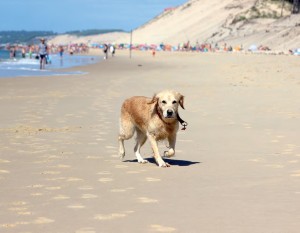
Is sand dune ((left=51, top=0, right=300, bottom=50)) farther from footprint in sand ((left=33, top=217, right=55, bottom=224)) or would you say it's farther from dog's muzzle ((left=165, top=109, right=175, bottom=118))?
footprint in sand ((left=33, top=217, right=55, bottom=224))

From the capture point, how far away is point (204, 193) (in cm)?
587

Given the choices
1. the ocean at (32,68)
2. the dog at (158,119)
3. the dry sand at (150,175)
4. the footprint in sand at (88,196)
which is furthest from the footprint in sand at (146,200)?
the ocean at (32,68)

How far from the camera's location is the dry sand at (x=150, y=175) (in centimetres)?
489

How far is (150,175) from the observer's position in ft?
22.8

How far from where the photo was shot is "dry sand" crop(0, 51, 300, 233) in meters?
4.89

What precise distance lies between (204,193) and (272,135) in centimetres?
414

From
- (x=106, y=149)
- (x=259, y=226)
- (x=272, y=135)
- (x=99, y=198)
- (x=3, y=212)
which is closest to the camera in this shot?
(x=259, y=226)

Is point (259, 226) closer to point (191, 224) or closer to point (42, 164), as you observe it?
point (191, 224)

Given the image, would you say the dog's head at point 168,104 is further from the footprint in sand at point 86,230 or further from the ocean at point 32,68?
the ocean at point 32,68

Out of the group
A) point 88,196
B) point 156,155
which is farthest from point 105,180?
point 156,155

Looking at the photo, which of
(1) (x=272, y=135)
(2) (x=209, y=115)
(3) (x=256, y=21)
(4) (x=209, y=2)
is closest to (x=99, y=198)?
(1) (x=272, y=135)

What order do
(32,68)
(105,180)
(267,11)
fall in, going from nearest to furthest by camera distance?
(105,180) → (32,68) → (267,11)

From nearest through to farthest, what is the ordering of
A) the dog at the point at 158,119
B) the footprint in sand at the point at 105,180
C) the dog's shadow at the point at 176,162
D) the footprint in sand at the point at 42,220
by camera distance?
the footprint in sand at the point at 42,220, the footprint in sand at the point at 105,180, the dog at the point at 158,119, the dog's shadow at the point at 176,162

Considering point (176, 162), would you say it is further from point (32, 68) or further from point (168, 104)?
point (32, 68)
